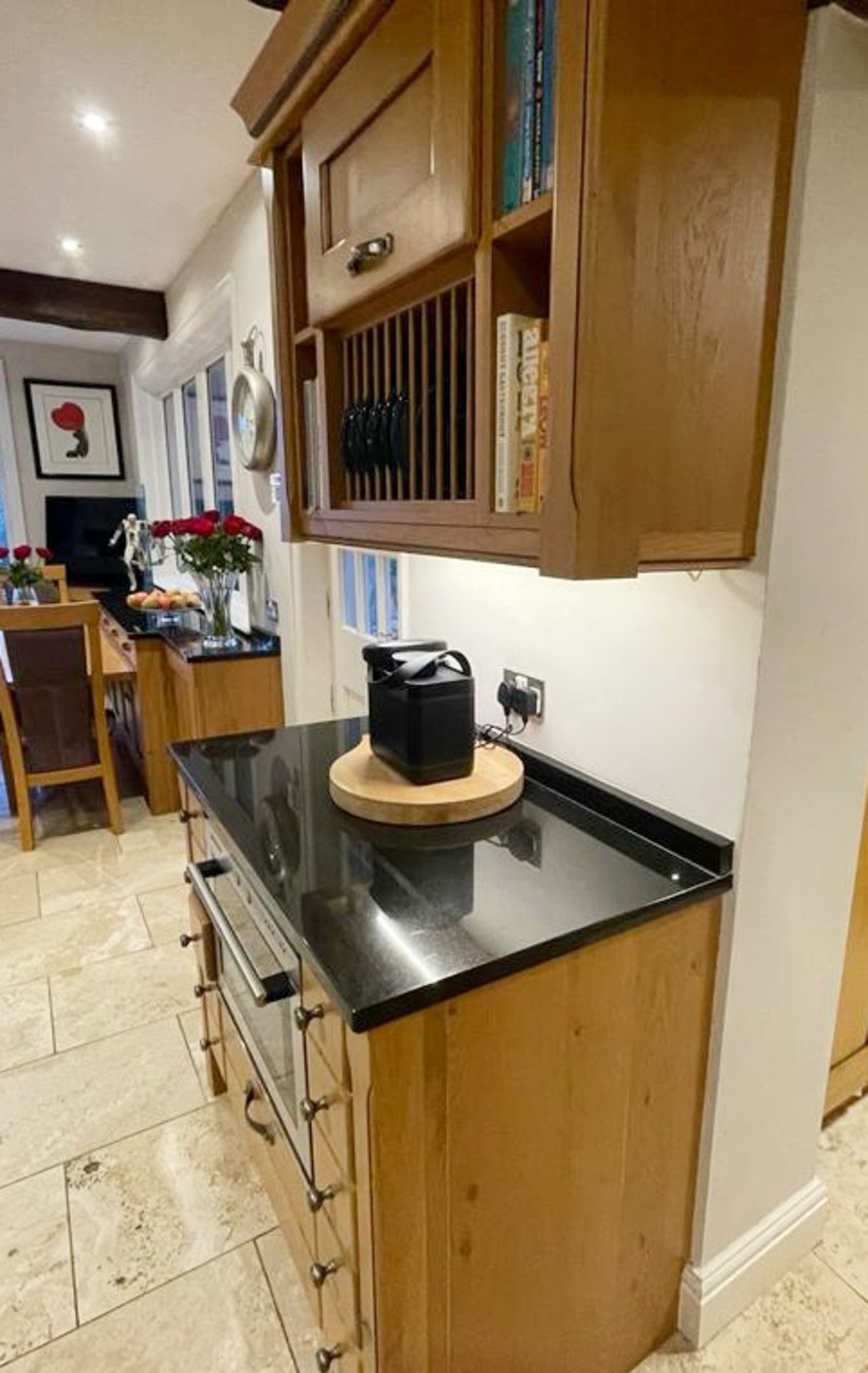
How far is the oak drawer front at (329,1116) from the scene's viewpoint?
0.95 m

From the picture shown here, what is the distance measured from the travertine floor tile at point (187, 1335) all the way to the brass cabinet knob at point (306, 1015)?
74 cm

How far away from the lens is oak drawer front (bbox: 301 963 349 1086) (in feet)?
3.07

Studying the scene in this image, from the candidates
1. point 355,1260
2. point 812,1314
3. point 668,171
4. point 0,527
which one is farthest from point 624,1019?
point 0,527

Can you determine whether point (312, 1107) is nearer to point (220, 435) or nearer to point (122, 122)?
point (122, 122)

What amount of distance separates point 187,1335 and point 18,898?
73.9 inches

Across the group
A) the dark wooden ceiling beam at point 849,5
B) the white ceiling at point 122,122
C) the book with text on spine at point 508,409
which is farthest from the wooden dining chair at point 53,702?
the dark wooden ceiling beam at point 849,5

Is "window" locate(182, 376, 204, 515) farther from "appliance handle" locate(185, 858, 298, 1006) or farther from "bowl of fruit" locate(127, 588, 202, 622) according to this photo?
"appliance handle" locate(185, 858, 298, 1006)

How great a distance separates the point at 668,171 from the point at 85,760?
3.16 meters

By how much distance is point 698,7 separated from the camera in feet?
2.53

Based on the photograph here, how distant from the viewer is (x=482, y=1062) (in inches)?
36.8

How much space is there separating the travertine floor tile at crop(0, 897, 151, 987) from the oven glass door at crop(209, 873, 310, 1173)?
1.17m

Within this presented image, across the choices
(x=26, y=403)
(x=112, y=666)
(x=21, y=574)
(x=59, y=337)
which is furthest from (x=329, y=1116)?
(x=26, y=403)

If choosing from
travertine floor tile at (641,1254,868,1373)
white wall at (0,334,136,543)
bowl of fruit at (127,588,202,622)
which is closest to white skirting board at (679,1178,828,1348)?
travertine floor tile at (641,1254,868,1373)

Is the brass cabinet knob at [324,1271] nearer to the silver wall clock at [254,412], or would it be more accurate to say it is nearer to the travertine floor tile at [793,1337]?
the travertine floor tile at [793,1337]
